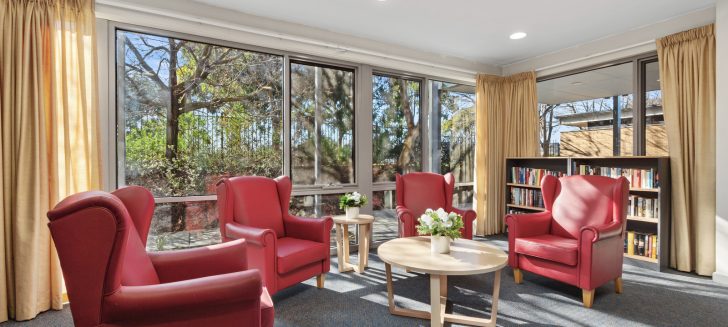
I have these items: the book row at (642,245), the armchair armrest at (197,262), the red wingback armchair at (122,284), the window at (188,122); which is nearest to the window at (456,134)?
the book row at (642,245)

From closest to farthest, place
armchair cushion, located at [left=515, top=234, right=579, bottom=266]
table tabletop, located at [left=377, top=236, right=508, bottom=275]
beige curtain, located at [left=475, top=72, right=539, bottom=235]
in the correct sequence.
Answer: table tabletop, located at [left=377, top=236, right=508, bottom=275] < armchair cushion, located at [left=515, top=234, right=579, bottom=266] < beige curtain, located at [left=475, top=72, right=539, bottom=235]

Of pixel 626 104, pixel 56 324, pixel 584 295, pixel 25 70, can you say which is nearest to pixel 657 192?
pixel 626 104

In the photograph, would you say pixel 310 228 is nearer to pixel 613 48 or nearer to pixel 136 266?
pixel 136 266

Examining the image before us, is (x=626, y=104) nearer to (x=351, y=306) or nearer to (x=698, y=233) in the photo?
(x=698, y=233)

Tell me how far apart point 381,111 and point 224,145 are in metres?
2.05

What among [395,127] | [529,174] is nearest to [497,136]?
[529,174]

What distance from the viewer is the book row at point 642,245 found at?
383 cm

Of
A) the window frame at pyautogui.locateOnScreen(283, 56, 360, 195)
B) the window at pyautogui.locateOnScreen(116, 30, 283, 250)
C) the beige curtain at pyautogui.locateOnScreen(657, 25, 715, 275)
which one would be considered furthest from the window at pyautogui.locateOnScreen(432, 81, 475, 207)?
the window at pyautogui.locateOnScreen(116, 30, 283, 250)

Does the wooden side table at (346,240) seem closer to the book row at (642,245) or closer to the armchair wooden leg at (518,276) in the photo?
the armchair wooden leg at (518,276)

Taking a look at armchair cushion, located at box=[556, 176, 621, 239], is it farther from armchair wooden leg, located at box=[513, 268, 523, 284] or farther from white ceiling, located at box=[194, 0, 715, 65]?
white ceiling, located at box=[194, 0, 715, 65]

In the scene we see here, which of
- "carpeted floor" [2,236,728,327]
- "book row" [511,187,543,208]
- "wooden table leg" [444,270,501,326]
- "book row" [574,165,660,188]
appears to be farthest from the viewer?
"book row" [511,187,543,208]

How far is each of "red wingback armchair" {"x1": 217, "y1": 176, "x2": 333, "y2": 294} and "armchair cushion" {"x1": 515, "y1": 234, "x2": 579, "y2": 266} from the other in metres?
1.73

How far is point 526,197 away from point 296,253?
358 centimetres

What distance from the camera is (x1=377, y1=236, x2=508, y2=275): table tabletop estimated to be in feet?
7.45
